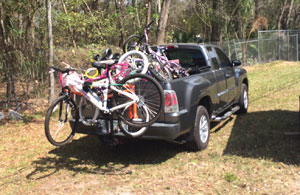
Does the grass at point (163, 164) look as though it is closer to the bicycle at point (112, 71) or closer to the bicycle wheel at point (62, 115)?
the bicycle wheel at point (62, 115)

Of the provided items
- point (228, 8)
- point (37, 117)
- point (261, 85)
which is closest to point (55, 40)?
point (37, 117)

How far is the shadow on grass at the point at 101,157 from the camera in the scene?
5.17 m

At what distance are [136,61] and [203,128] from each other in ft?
5.35

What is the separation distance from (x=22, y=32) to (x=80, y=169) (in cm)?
610

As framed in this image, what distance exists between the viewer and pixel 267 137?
241 inches

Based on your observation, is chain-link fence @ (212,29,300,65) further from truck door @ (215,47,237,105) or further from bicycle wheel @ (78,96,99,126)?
bicycle wheel @ (78,96,99,126)

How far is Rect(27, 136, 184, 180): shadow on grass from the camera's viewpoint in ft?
17.0

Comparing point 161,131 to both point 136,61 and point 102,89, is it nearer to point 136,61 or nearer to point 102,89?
point 102,89

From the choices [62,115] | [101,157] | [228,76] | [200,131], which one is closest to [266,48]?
[228,76]

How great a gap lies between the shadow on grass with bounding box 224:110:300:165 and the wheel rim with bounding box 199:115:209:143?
41 cm

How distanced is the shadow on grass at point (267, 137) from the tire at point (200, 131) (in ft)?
1.35

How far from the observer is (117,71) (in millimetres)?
5078

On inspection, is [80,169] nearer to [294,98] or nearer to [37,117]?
[37,117]

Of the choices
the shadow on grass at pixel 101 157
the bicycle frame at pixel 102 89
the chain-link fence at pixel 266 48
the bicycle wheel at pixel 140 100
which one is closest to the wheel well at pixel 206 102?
the shadow on grass at pixel 101 157
